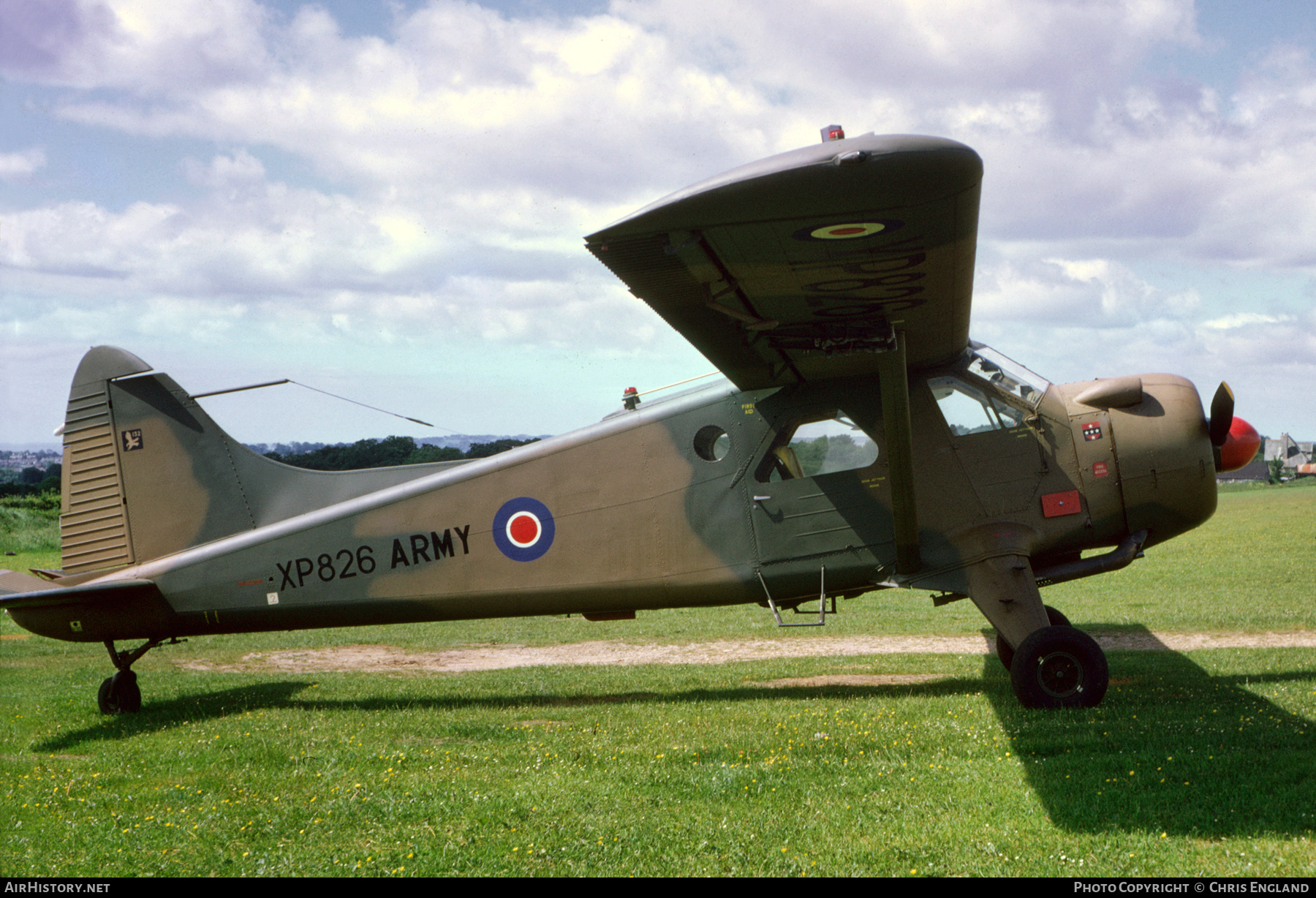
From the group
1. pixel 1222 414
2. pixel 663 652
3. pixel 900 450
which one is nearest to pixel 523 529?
pixel 900 450

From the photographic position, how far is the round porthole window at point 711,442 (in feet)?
29.6

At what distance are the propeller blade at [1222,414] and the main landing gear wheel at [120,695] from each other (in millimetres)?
10617

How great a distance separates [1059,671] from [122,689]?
9.01 meters

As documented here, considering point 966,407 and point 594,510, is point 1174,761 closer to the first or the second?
point 966,407

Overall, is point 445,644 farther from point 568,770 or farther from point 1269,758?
point 1269,758

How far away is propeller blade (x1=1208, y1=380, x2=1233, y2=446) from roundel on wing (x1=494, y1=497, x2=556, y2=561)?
597 cm

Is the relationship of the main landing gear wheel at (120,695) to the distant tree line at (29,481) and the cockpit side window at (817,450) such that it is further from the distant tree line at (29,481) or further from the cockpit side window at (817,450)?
the distant tree line at (29,481)

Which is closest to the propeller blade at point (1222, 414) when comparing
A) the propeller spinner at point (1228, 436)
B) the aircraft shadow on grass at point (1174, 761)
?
the propeller spinner at point (1228, 436)

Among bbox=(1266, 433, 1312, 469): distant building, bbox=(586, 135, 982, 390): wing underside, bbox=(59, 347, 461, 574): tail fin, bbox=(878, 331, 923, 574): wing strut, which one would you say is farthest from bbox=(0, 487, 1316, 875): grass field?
bbox=(1266, 433, 1312, 469): distant building

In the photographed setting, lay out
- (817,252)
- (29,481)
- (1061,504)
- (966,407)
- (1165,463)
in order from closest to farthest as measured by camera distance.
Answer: (817,252) < (1165,463) < (1061,504) < (966,407) < (29,481)

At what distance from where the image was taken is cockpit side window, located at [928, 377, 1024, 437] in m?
8.55

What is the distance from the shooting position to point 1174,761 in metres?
6.04

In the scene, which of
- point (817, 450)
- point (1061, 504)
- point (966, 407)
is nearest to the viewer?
point (1061, 504)
